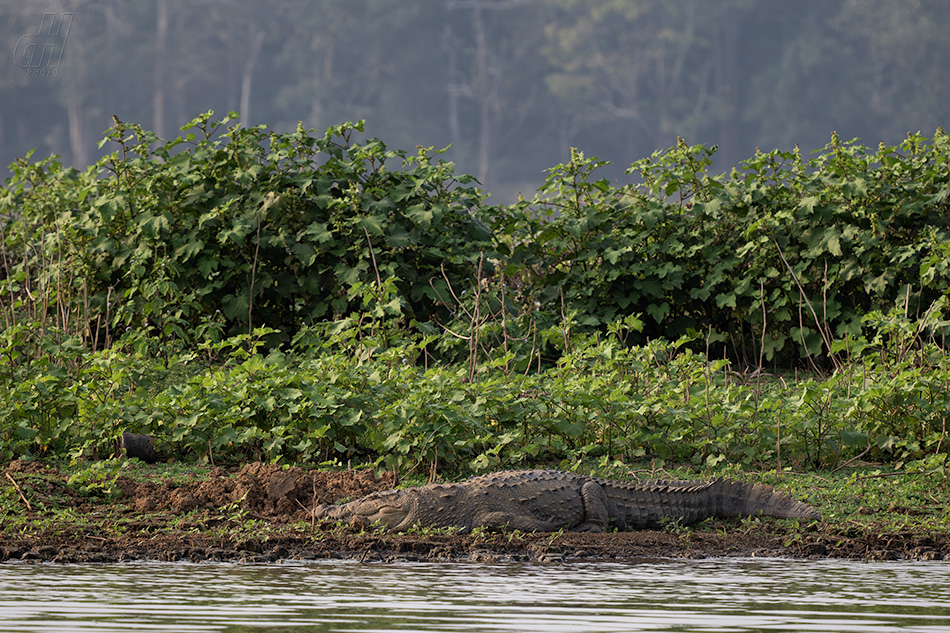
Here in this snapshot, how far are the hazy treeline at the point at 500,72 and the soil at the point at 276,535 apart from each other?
34.3m

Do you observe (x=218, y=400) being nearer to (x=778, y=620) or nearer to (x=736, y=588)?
(x=736, y=588)

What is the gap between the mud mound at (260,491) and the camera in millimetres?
6055

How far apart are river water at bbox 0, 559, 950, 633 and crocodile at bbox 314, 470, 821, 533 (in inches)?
35.4

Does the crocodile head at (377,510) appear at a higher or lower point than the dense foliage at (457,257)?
lower

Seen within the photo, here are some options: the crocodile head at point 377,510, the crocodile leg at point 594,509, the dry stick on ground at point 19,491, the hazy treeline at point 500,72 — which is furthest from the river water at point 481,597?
the hazy treeline at point 500,72

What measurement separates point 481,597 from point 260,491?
230 cm

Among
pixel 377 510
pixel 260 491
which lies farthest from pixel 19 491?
pixel 377 510

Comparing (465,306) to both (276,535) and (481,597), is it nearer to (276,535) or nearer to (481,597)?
(276,535)

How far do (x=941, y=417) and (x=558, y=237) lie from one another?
4938 millimetres

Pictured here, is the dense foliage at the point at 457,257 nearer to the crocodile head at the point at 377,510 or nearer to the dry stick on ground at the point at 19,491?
the dry stick on ground at the point at 19,491

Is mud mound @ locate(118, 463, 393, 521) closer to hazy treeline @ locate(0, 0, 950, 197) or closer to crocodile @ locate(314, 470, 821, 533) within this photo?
crocodile @ locate(314, 470, 821, 533)

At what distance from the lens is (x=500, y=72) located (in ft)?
135

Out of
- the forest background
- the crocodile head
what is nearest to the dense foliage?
the forest background

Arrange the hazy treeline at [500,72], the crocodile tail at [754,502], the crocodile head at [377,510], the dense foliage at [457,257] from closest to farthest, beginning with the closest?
the crocodile head at [377,510], the crocodile tail at [754,502], the dense foliage at [457,257], the hazy treeline at [500,72]
